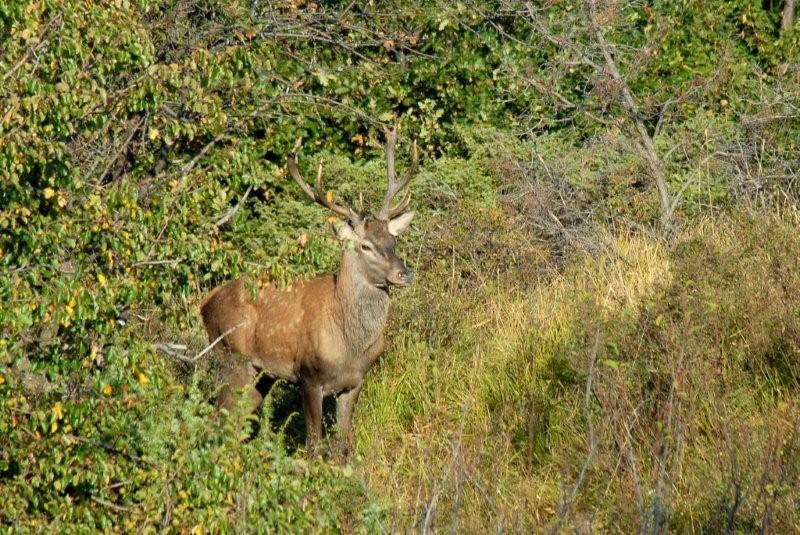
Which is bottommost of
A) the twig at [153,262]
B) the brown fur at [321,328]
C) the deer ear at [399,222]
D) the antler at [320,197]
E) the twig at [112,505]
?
the brown fur at [321,328]

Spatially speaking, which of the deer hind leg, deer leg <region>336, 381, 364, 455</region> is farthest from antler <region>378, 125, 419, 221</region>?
the deer hind leg

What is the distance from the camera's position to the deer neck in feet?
35.9

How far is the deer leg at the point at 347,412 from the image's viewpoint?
10586mm

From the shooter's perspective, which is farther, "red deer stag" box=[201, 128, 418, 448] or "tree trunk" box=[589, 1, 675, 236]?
"tree trunk" box=[589, 1, 675, 236]

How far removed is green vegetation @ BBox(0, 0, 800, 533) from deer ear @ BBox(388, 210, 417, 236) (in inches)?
21.0

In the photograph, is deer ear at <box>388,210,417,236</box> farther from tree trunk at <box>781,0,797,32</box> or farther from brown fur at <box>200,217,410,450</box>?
tree trunk at <box>781,0,797,32</box>

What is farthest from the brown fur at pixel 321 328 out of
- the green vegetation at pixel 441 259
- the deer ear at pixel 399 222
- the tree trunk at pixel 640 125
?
the tree trunk at pixel 640 125

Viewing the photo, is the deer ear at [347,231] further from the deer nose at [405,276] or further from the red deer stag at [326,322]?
the deer nose at [405,276]

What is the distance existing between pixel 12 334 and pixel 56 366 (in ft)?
1.26

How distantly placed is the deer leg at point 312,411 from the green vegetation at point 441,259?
0.36m

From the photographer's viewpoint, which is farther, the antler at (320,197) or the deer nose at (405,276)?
the antler at (320,197)

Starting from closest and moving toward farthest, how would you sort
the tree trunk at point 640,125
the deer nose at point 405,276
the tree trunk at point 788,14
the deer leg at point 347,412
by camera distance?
the deer leg at point 347,412 < the deer nose at point 405,276 < the tree trunk at point 640,125 < the tree trunk at point 788,14

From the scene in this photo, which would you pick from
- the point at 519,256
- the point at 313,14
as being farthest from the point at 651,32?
the point at 313,14

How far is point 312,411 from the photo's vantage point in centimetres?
1073
